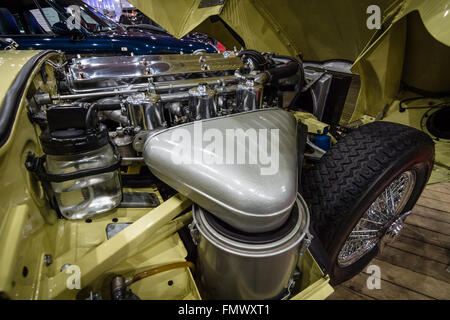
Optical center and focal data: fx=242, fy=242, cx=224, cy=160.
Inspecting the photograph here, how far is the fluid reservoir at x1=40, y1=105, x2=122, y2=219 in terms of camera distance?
814 mm

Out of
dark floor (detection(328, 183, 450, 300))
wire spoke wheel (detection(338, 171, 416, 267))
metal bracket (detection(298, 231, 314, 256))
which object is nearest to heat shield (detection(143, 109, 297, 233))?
metal bracket (detection(298, 231, 314, 256))

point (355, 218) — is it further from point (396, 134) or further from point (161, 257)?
point (161, 257)

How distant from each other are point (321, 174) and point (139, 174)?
0.99 m

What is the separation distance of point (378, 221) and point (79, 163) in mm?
1519

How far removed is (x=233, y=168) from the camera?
2.48 feet

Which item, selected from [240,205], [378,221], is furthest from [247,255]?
[378,221]

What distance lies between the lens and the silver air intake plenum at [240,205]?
72 cm

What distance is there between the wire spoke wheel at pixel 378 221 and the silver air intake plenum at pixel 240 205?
62 centimetres

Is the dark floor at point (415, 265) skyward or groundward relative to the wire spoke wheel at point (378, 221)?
groundward

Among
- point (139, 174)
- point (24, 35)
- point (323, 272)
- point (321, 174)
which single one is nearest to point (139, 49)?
point (24, 35)

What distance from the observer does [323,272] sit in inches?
38.5

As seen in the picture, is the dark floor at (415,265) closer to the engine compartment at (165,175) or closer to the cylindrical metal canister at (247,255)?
the engine compartment at (165,175)

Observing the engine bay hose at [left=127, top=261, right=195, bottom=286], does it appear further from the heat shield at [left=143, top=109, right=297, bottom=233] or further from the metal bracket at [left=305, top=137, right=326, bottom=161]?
the metal bracket at [left=305, top=137, right=326, bottom=161]

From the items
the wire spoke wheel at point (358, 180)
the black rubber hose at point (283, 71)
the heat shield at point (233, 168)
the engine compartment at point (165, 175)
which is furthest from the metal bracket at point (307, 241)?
the black rubber hose at point (283, 71)
